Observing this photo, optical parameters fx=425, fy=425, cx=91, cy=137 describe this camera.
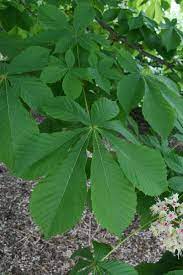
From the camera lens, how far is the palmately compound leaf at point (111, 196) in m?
0.72

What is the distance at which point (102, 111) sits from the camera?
828 mm

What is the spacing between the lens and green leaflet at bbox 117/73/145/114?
0.91m

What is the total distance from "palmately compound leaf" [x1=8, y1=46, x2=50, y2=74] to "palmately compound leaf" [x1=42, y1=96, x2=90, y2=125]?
11 cm

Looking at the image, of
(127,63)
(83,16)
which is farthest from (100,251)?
(83,16)

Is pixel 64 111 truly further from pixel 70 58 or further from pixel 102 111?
pixel 70 58

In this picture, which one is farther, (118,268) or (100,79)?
(100,79)

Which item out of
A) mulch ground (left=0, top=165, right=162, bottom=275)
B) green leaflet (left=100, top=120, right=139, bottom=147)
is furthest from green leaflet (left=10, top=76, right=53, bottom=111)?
mulch ground (left=0, top=165, right=162, bottom=275)

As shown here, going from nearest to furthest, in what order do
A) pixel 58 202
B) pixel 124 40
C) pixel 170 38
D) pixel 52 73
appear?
pixel 58 202 → pixel 52 73 → pixel 170 38 → pixel 124 40

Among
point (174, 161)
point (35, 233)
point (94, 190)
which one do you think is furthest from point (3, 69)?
point (35, 233)

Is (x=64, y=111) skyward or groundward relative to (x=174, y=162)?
skyward

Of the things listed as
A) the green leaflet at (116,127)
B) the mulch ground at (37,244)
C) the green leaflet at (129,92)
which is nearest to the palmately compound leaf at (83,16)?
the green leaflet at (129,92)

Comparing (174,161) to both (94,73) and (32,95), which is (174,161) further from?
(32,95)

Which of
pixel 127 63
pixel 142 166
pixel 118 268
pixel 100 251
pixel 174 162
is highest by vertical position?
pixel 127 63

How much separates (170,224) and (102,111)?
290mm
